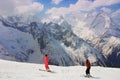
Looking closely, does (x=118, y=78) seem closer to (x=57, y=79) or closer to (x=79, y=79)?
(x=79, y=79)

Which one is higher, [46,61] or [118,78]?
[46,61]

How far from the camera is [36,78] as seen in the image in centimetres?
2862

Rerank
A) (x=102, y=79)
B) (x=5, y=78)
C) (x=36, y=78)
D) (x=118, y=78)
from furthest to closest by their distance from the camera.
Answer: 1. (x=118, y=78)
2. (x=102, y=79)
3. (x=36, y=78)
4. (x=5, y=78)

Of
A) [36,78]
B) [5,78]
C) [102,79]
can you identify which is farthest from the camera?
[102,79]

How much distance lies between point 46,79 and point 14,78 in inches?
130

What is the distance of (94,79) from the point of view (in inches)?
1400

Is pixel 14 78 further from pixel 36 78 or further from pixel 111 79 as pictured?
pixel 111 79

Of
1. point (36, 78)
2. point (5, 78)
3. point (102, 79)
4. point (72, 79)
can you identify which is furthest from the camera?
point (102, 79)

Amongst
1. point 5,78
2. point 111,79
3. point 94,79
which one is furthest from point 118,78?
point 5,78

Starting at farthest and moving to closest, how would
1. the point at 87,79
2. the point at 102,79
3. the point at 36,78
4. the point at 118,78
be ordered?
the point at 118,78, the point at 102,79, the point at 87,79, the point at 36,78

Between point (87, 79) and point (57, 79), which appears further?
point (87, 79)

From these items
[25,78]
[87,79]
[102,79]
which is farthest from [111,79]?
[25,78]

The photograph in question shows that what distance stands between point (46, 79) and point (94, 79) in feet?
29.2

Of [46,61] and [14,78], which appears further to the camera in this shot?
[46,61]
